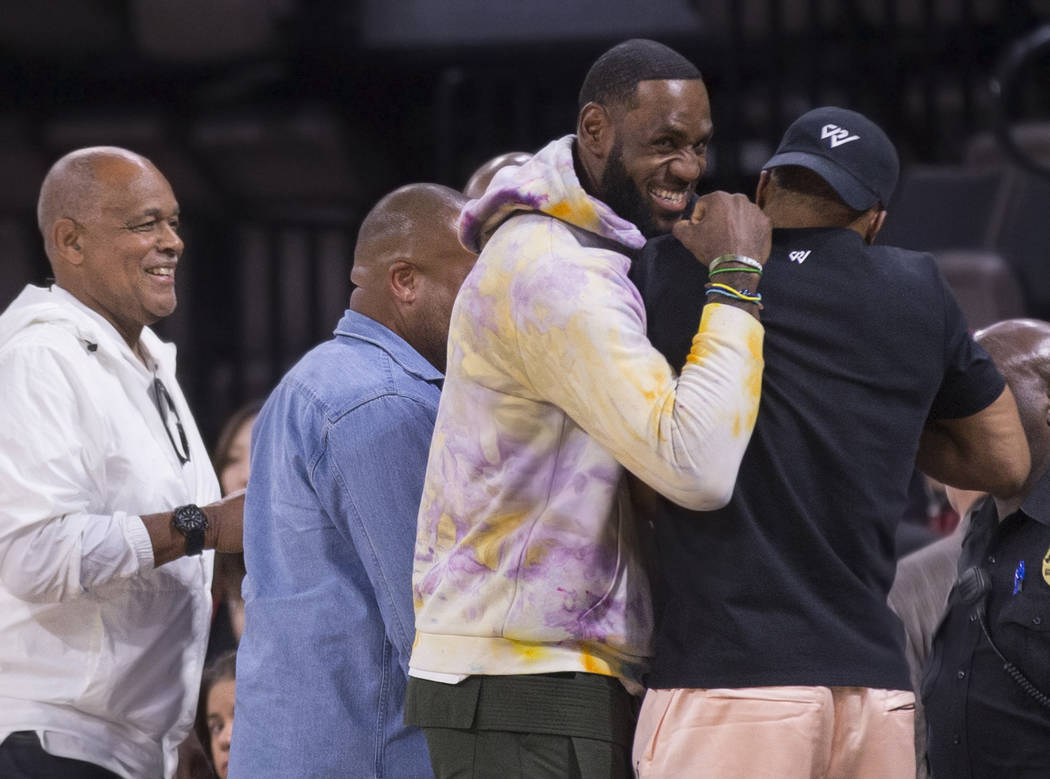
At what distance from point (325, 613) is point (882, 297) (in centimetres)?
100

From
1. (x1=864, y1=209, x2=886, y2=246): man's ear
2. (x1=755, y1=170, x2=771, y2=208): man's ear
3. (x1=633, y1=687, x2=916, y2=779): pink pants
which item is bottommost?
(x1=633, y1=687, x2=916, y2=779): pink pants

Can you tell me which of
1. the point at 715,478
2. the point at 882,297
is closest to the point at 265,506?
the point at 715,478

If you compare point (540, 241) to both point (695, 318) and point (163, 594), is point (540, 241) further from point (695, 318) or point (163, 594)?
point (163, 594)

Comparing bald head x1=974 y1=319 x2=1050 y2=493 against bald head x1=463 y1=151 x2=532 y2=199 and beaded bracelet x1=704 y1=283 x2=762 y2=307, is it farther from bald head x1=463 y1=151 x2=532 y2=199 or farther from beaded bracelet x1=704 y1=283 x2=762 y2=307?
bald head x1=463 y1=151 x2=532 y2=199

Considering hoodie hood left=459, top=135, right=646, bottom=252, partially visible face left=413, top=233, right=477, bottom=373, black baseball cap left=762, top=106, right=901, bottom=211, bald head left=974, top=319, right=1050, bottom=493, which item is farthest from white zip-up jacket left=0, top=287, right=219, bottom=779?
bald head left=974, top=319, right=1050, bottom=493

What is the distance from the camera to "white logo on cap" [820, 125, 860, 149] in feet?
6.81

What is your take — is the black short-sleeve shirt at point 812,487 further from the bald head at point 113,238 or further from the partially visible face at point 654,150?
the bald head at point 113,238

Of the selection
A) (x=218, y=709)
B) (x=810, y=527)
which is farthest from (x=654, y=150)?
(x=218, y=709)

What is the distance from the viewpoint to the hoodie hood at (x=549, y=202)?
6.77 feet

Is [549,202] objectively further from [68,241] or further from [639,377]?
[68,241]

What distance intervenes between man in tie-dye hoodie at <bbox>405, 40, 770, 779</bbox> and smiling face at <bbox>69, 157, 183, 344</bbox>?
1.05 m

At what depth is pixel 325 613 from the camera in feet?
7.96

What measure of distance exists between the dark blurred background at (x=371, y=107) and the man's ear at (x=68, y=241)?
3.04 meters

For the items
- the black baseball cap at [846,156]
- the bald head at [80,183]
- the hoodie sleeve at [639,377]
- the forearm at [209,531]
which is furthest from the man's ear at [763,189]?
the bald head at [80,183]
